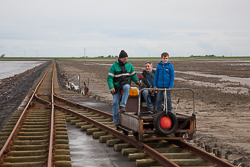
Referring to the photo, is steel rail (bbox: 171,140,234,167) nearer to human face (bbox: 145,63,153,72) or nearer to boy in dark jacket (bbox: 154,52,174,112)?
boy in dark jacket (bbox: 154,52,174,112)

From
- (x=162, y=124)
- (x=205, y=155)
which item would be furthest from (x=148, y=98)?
(x=205, y=155)

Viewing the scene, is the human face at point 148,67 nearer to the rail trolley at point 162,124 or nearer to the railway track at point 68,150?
the rail trolley at point 162,124

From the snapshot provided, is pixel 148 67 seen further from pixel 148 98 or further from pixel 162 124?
pixel 162 124

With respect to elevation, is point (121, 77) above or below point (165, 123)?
above

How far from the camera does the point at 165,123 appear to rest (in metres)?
6.69

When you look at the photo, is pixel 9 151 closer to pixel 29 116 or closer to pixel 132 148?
pixel 132 148

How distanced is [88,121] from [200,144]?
13.5 feet

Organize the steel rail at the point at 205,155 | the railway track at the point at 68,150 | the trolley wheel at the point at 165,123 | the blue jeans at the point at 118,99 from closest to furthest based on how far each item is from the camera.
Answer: the steel rail at the point at 205,155, the railway track at the point at 68,150, the trolley wheel at the point at 165,123, the blue jeans at the point at 118,99

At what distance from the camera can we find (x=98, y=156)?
695 centimetres

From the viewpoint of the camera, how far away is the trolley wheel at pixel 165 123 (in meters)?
6.62

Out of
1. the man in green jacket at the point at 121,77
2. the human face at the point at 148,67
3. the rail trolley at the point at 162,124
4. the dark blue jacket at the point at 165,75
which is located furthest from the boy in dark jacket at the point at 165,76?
the man in green jacket at the point at 121,77

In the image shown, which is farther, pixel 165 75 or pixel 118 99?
pixel 118 99

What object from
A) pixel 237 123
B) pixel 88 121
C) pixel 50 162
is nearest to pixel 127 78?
pixel 50 162

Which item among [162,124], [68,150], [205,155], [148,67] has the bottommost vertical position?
[68,150]
